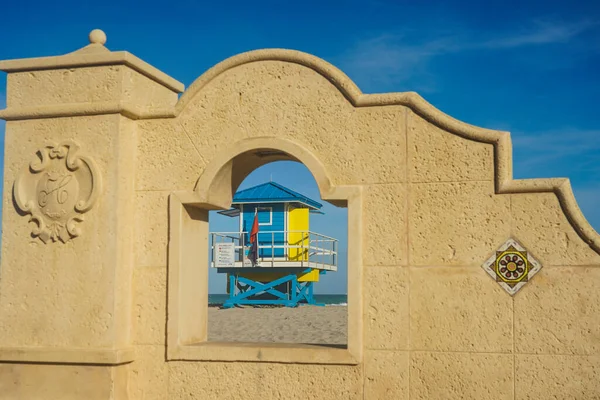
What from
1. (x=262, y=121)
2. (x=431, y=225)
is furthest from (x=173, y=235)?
(x=431, y=225)

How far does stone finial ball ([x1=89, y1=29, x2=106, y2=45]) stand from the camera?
7.45 meters

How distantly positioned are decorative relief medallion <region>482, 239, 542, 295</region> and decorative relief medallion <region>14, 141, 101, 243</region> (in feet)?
11.8

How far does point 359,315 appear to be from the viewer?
655 cm

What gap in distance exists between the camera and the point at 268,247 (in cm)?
2623

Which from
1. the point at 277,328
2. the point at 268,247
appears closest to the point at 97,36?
the point at 277,328

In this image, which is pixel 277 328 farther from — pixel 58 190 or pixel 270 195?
pixel 58 190

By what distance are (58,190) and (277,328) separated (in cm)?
1098

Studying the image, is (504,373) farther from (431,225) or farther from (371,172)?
(371,172)

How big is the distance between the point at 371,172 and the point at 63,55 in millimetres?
3212

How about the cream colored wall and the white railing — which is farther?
the white railing

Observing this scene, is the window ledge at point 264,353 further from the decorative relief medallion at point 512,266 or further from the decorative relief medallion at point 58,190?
the decorative relief medallion at point 58,190

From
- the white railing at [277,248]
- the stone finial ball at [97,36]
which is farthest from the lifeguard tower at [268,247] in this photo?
the stone finial ball at [97,36]

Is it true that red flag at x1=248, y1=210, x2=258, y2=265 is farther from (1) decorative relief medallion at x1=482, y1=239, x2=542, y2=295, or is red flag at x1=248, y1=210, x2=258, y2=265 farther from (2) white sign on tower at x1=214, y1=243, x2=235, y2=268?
(1) decorative relief medallion at x1=482, y1=239, x2=542, y2=295

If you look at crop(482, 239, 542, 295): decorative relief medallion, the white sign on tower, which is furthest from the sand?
crop(482, 239, 542, 295): decorative relief medallion
